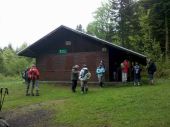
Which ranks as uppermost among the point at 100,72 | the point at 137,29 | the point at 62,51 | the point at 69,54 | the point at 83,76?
the point at 137,29

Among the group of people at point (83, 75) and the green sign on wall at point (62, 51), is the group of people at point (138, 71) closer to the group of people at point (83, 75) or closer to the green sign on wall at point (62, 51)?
the group of people at point (83, 75)

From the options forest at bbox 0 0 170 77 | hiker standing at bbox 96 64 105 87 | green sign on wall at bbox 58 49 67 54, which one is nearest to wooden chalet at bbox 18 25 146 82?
green sign on wall at bbox 58 49 67 54

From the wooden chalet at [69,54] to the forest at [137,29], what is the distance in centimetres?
775

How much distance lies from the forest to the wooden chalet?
7750 millimetres

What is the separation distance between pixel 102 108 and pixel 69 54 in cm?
1495

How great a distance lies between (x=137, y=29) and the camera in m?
54.8

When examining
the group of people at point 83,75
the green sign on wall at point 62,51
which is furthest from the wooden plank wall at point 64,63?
the group of people at point 83,75

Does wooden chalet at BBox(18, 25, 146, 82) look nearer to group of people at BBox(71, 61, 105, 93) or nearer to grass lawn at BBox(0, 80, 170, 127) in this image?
group of people at BBox(71, 61, 105, 93)

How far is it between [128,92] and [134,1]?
35840 mm

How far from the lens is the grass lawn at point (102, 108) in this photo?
15.8 metres

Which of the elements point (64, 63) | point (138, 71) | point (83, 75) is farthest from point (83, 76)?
point (64, 63)

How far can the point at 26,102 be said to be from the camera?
73.3ft

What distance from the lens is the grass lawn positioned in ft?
51.7

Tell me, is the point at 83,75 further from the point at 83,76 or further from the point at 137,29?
the point at 137,29
